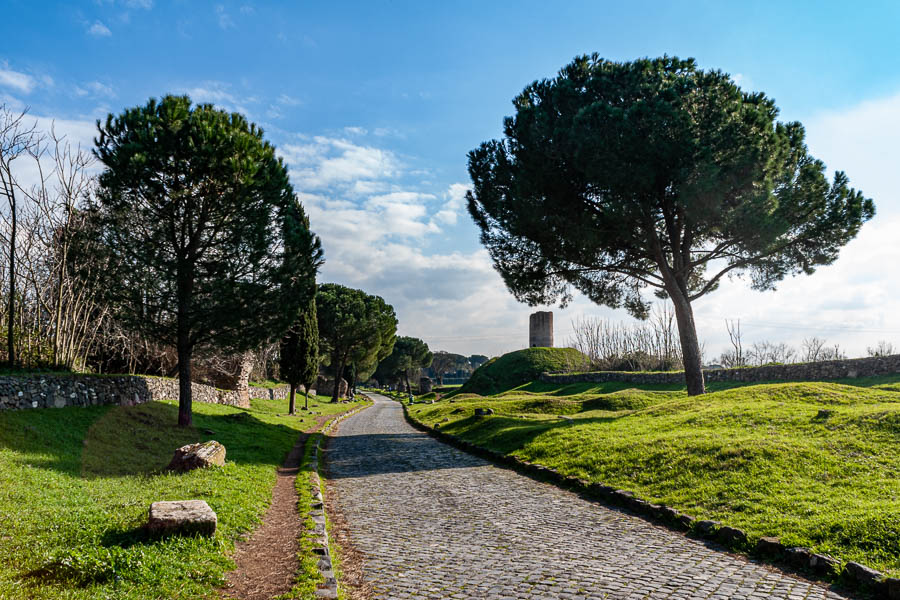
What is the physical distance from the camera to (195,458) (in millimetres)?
10320

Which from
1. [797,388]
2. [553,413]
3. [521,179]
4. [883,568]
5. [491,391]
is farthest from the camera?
[491,391]

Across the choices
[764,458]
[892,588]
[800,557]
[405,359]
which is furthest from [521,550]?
[405,359]

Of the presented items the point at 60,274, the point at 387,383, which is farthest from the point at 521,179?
the point at 387,383

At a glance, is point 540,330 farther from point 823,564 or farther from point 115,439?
point 823,564

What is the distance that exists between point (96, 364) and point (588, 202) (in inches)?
832

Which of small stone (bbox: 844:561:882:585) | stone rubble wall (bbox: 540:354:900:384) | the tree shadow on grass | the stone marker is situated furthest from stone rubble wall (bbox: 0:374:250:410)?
stone rubble wall (bbox: 540:354:900:384)

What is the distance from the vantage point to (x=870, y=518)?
6180 mm

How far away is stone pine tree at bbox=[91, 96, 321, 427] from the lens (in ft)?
52.9

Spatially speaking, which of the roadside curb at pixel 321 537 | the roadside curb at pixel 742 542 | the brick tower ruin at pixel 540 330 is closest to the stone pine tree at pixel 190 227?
the roadside curb at pixel 321 537

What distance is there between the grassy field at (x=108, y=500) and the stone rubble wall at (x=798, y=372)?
929 inches

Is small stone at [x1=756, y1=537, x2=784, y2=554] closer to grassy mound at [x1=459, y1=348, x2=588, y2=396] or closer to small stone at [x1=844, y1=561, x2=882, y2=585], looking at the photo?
small stone at [x1=844, y1=561, x2=882, y2=585]

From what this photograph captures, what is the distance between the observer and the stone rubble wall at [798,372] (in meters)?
22.8

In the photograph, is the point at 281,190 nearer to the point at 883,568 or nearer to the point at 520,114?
the point at 520,114

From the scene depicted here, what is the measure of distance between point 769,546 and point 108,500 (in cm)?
837
